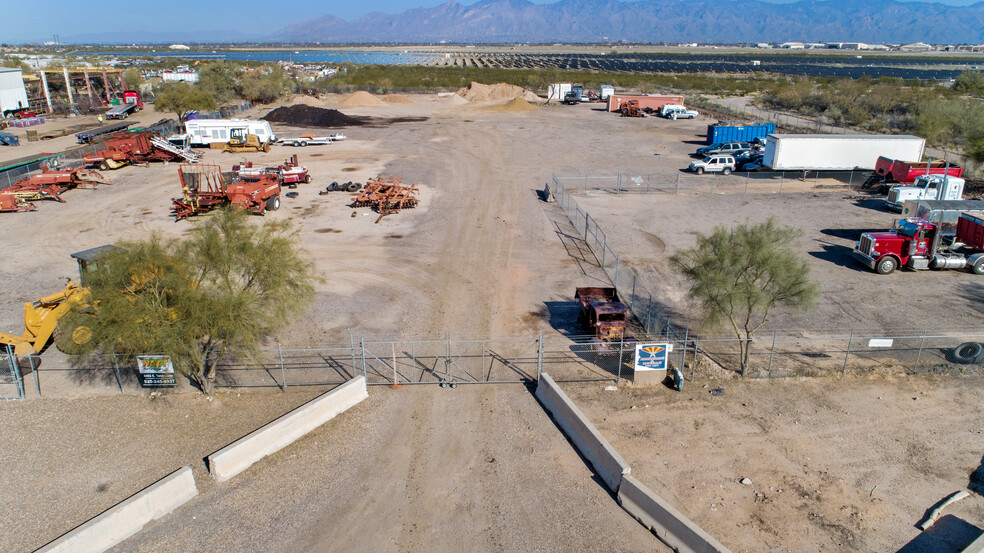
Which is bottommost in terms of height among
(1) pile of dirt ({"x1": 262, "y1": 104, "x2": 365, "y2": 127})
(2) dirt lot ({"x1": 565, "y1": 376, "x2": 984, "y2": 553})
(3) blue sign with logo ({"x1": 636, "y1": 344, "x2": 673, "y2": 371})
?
(2) dirt lot ({"x1": 565, "y1": 376, "x2": 984, "y2": 553})

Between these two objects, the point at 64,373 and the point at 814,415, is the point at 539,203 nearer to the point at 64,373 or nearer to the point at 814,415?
the point at 814,415

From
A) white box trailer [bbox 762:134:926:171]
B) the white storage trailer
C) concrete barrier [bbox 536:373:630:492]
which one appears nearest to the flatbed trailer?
the white storage trailer


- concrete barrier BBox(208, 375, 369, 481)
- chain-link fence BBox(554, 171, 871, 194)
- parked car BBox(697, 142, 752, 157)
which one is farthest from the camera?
parked car BBox(697, 142, 752, 157)

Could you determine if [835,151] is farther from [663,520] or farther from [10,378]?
[10,378]

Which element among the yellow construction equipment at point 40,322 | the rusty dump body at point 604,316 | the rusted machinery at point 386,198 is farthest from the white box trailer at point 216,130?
the rusty dump body at point 604,316

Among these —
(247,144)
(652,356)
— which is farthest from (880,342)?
(247,144)

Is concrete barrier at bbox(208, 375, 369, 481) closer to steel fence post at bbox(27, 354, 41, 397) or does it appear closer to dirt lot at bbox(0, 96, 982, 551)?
dirt lot at bbox(0, 96, 982, 551)

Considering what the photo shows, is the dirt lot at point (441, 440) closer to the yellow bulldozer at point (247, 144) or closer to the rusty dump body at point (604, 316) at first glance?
the rusty dump body at point (604, 316)
